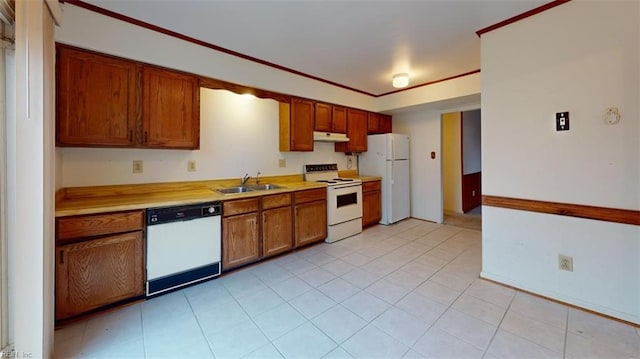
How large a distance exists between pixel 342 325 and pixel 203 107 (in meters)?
2.71

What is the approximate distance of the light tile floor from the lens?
157cm

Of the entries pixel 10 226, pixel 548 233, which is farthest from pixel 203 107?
pixel 548 233

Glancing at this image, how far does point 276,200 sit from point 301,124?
130 centimetres

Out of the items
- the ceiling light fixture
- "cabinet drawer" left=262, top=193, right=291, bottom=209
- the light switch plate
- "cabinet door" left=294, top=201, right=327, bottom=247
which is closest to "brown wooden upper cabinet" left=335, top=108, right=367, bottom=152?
the ceiling light fixture

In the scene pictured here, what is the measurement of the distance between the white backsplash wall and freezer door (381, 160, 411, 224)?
1414 millimetres

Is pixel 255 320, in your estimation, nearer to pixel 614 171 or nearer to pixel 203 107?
→ pixel 203 107

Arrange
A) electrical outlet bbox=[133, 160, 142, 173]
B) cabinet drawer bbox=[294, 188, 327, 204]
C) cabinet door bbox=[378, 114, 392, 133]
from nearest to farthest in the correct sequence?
electrical outlet bbox=[133, 160, 142, 173]
cabinet drawer bbox=[294, 188, 327, 204]
cabinet door bbox=[378, 114, 392, 133]

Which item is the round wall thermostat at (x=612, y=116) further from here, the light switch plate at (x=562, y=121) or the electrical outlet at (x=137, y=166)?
the electrical outlet at (x=137, y=166)

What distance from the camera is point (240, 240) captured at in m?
2.71

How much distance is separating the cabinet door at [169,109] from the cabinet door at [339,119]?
2170 mm

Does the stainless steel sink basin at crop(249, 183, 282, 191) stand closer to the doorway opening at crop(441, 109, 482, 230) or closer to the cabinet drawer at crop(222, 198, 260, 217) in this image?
the cabinet drawer at crop(222, 198, 260, 217)

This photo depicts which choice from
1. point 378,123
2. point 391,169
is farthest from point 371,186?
point 378,123

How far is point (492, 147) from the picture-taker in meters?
2.41

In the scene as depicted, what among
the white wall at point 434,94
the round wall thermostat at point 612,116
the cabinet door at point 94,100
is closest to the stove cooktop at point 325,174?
the white wall at point 434,94
